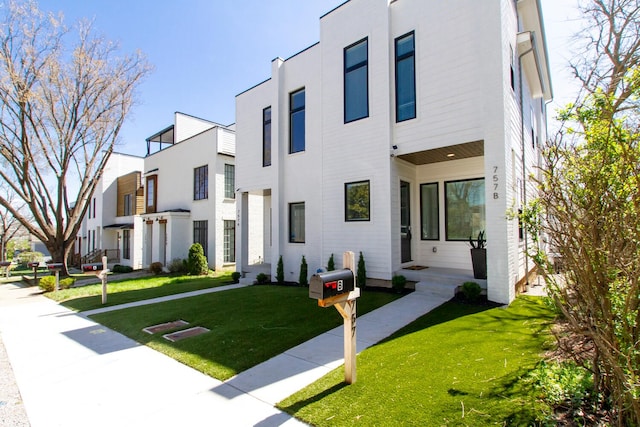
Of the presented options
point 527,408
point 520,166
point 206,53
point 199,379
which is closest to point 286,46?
point 206,53

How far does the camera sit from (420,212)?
9.45 meters

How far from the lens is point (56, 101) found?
14.8 meters

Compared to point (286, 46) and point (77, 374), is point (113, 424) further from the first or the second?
point (286, 46)

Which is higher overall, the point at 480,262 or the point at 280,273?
the point at 480,262

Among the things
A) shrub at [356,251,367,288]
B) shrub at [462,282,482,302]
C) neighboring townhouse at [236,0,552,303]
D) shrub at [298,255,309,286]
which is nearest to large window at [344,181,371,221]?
neighboring townhouse at [236,0,552,303]

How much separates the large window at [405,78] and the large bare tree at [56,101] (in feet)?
46.8

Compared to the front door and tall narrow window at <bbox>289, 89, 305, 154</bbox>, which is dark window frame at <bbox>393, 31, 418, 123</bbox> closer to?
the front door

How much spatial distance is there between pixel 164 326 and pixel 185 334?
0.85m

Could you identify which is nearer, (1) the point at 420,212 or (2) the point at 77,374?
(2) the point at 77,374

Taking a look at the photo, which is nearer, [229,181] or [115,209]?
[229,181]

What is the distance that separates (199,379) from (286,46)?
1141 cm

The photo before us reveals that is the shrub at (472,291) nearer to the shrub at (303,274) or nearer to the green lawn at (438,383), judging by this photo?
the green lawn at (438,383)

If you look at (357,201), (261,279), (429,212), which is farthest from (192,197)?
(429,212)

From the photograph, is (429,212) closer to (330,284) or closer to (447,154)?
→ (447,154)
